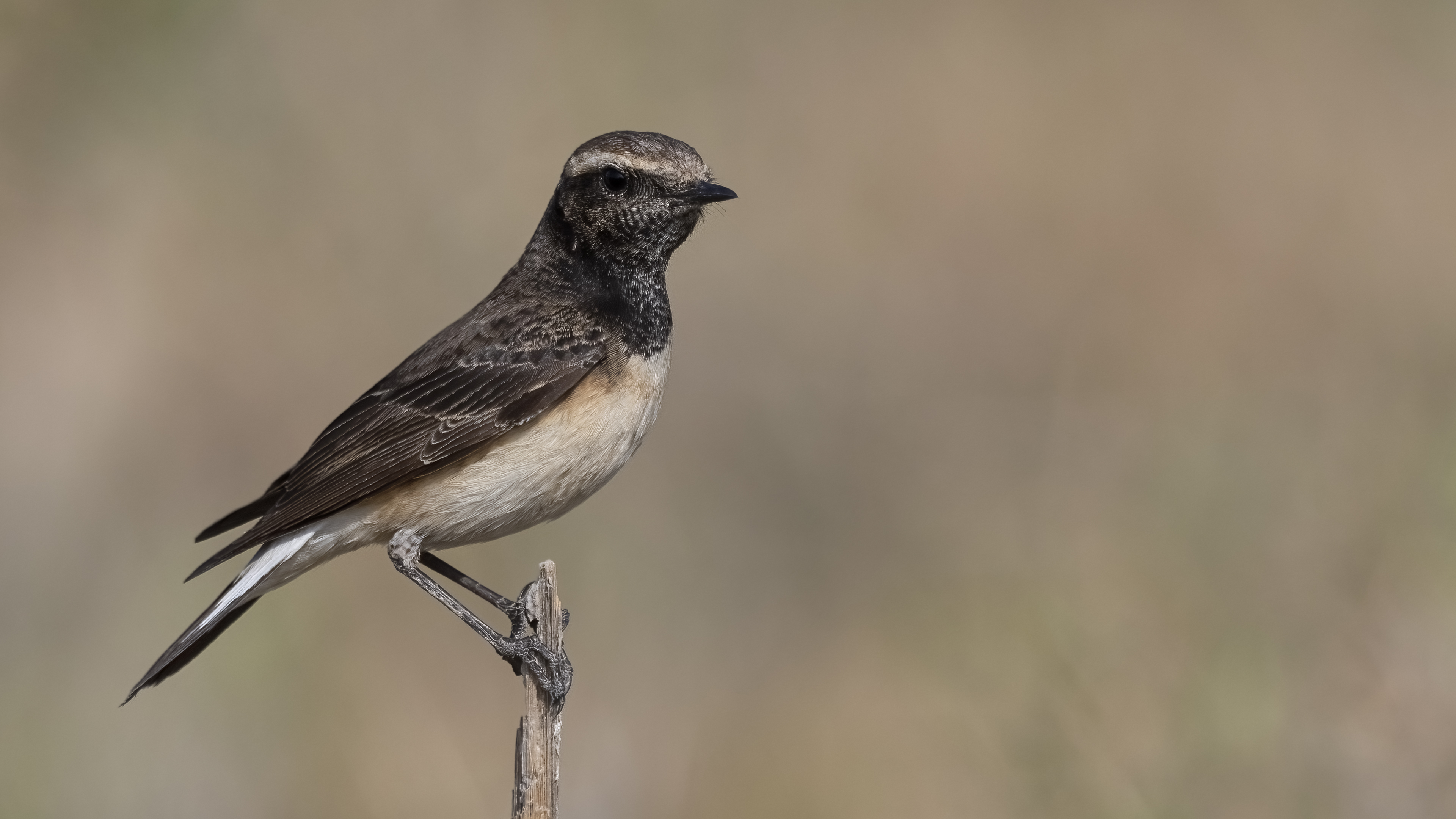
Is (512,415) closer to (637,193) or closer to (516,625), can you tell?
(516,625)

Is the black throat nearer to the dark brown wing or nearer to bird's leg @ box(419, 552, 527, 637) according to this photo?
the dark brown wing

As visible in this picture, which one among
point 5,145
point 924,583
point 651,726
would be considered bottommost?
point 651,726

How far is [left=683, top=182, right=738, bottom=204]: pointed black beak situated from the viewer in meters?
6.77

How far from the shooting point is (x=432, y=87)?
49.6 ft

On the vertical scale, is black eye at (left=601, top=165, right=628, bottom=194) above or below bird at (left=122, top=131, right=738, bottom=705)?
above

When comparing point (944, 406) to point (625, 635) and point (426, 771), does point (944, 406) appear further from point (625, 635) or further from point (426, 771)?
point (426, 771)

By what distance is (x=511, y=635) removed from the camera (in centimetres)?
662

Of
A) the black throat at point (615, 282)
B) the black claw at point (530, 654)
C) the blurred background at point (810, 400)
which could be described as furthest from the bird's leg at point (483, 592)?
the blurred background at point (810, 400)

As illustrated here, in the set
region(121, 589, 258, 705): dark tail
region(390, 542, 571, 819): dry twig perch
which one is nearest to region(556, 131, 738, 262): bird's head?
region(390, 542, 571, 819): dry twig perch

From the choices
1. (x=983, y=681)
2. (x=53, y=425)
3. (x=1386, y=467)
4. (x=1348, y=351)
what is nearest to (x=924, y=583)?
(x=983, y=681)

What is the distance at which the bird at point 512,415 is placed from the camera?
21.6ft

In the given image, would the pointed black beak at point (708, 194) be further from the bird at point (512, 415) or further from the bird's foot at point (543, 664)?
the bird's foot at point (543, 664)

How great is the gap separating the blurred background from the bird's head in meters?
0.57

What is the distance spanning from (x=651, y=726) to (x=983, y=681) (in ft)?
8.43
